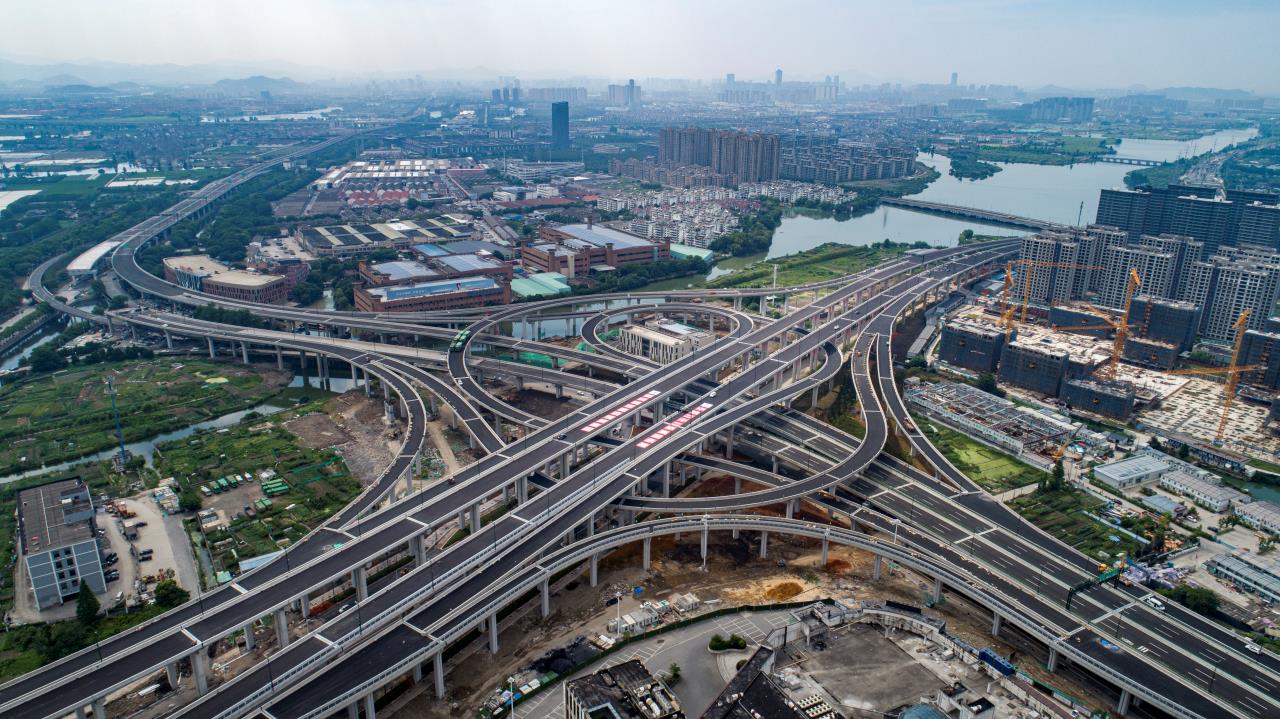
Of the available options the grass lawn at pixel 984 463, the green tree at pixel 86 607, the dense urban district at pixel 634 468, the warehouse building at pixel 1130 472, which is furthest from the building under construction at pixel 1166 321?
the green tree at pixel 86 607

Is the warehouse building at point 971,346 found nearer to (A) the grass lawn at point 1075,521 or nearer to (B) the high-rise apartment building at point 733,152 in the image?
(A) the grass lawn at point 1075,521

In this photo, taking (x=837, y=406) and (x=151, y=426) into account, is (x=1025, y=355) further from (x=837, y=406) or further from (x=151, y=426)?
(x=151, y=426)

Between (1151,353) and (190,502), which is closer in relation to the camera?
(190,502)

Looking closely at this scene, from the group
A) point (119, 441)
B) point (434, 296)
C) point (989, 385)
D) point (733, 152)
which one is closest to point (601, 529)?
point (119, 441)

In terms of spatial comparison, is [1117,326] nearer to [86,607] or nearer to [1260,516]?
[1260,516]

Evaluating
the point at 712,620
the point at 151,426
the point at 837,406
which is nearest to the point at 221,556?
the point at 151,426

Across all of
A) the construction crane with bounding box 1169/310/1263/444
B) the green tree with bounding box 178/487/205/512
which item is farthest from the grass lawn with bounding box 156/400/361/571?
the construction crane with bounding box 1169/310/1263/444

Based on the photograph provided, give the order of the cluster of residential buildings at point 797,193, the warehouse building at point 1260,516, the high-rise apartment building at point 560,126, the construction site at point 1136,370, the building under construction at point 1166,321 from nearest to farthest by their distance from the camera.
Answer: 1. the warehouse building at point 1260,516
2. the construction site at point 1136,370
3. the building under construction at point 1166,321
4. the cluster of residential buildings at point 797,193
5. the high-rise apartment building at point 560,126
